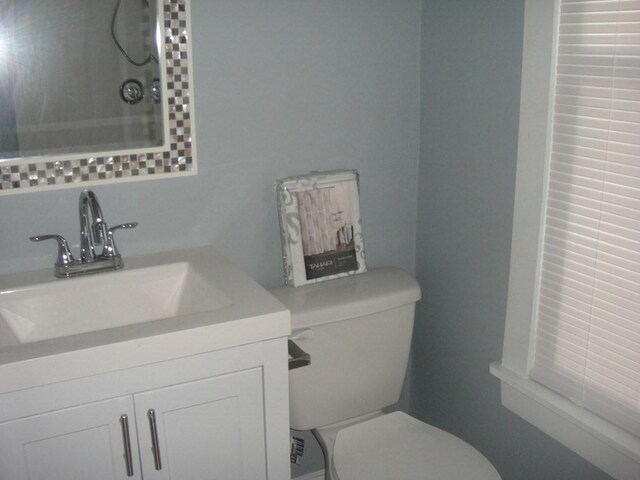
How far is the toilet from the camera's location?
70.9 inches

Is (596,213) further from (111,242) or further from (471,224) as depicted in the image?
(111,242)

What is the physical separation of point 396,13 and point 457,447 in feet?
3.77

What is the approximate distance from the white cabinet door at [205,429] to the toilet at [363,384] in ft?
0.99

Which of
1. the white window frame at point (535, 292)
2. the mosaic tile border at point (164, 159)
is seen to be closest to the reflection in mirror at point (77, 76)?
the mosaic tile border at point (164, 159)

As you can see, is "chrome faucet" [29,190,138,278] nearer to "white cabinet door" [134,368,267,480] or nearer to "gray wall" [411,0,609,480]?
"white cabinet door" [134,368,267,480]

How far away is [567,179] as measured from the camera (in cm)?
165

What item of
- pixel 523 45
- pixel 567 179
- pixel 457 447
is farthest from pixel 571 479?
pixel 523 45

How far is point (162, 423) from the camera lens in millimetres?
1484

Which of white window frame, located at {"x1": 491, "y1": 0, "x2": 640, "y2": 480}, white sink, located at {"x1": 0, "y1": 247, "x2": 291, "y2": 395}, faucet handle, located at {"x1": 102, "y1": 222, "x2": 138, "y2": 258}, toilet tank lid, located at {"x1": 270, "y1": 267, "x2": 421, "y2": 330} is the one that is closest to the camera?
white sink, located at {"x1": 0, "y1": 247, "x2": 291, "y2": 395}

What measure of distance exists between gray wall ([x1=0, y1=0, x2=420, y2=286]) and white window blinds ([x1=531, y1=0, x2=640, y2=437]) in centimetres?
55

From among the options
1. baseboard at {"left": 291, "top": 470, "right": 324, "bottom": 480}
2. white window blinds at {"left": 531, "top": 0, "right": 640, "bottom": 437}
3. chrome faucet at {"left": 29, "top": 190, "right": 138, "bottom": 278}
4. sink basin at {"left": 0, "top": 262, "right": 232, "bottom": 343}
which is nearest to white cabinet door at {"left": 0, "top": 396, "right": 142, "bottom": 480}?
sink basin at {"left": 0, "top": 262, "right": 232, "bottom": 343}

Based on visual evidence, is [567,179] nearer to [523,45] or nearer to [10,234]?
[523,45]

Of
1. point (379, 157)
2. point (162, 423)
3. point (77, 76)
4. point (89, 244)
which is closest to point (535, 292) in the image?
point (379, 157)

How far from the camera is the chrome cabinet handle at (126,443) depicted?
56.7 inches
